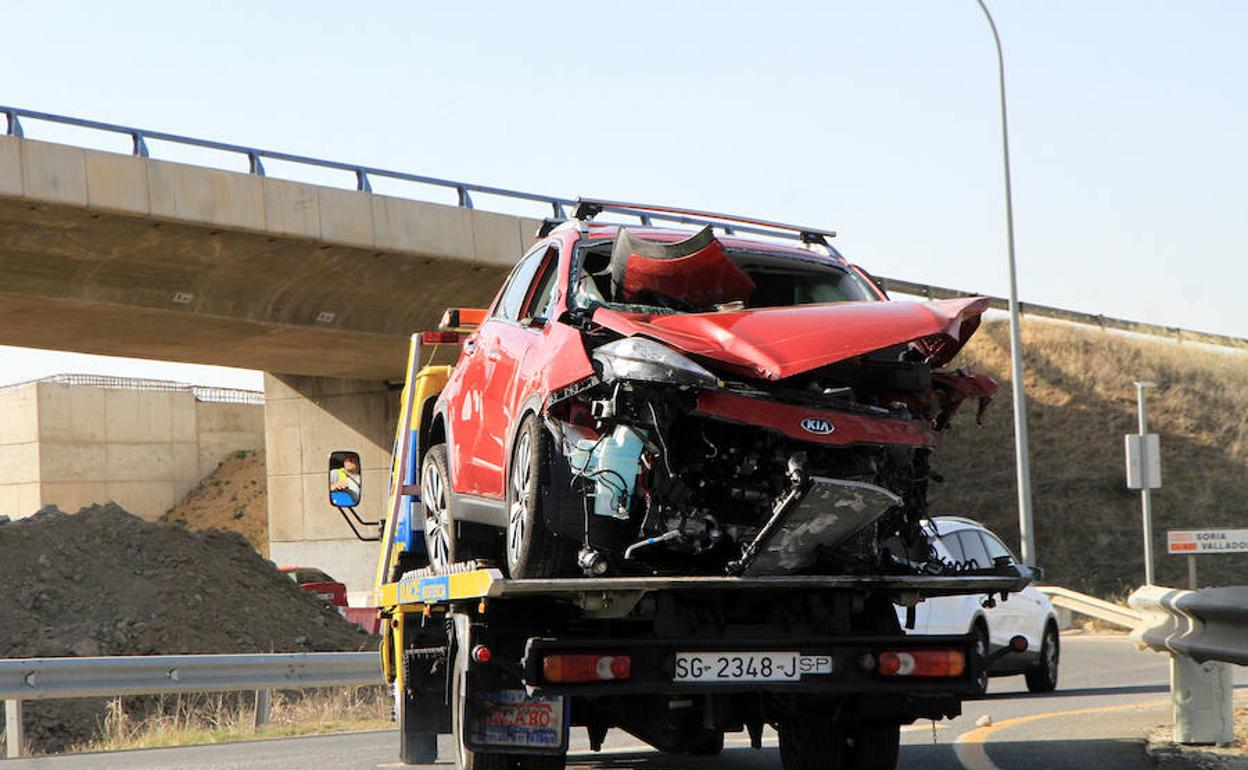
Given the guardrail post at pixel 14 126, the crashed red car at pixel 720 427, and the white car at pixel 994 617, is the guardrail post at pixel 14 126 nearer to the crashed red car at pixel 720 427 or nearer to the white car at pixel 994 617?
the white car at pixel 994 617

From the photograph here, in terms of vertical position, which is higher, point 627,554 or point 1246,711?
point 627,554

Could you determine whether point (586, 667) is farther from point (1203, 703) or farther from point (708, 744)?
point (1203, 703)

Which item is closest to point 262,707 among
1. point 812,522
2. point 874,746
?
point 874,746

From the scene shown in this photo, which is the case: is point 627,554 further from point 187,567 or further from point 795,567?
point 187,567

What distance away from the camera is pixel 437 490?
31.0 feet

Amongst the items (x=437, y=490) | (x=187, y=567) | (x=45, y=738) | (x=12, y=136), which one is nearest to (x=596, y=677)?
(x=437, y=490)

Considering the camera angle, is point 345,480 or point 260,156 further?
Answer: point 260,156

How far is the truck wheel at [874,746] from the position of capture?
8219mm

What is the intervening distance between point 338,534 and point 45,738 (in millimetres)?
25923

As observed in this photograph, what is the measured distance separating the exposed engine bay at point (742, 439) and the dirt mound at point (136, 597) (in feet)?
42.2

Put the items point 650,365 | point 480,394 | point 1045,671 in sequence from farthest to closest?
point 1045,671
point 480,394
point 650,365

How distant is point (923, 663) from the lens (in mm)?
7340

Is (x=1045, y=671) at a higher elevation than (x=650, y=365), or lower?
lower

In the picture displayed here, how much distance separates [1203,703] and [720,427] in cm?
402
